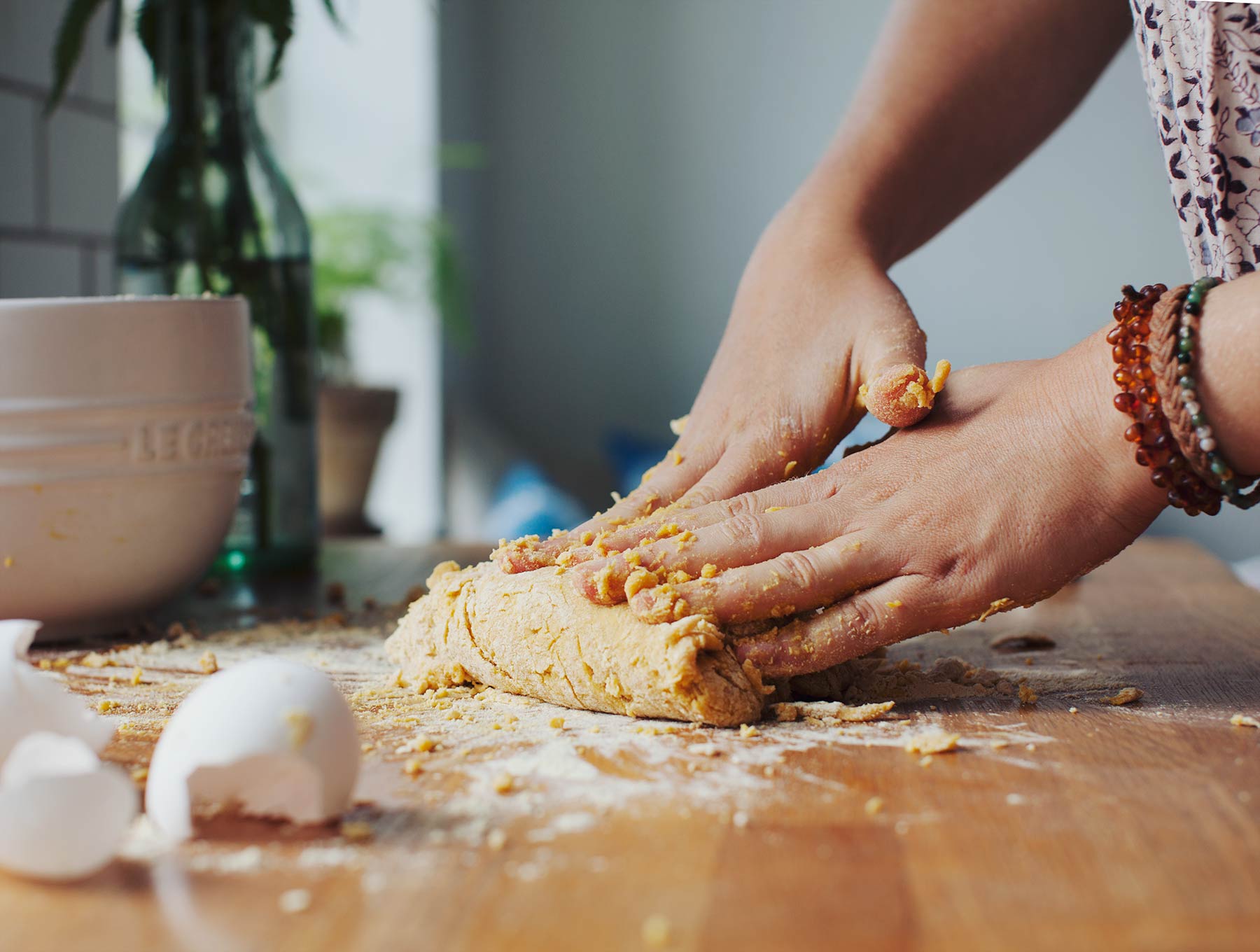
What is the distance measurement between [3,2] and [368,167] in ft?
6.34

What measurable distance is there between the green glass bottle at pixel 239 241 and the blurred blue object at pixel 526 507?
1.55 meters

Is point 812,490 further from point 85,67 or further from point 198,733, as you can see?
point 85,67

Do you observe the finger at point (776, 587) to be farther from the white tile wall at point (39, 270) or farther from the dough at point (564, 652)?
the white tile wall at point (39, 270)

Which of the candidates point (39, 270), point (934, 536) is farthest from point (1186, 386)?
point (39, 270)

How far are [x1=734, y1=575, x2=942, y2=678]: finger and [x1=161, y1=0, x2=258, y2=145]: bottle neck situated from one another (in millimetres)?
940

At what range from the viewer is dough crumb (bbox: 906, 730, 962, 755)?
2.20 ft

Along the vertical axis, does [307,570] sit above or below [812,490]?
below

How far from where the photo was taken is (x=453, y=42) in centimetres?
362

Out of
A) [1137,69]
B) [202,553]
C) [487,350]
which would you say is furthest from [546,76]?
[202,553]

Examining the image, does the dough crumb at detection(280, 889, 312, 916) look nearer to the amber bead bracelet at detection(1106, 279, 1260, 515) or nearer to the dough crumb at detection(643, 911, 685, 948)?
the dough crumb at detection(643, 911, 685, 948)

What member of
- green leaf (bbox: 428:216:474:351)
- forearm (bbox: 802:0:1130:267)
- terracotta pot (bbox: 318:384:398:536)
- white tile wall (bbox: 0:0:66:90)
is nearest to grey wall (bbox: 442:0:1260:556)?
green leaf (bbox: 428:216:474:351)

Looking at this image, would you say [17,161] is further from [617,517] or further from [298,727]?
[298,727]

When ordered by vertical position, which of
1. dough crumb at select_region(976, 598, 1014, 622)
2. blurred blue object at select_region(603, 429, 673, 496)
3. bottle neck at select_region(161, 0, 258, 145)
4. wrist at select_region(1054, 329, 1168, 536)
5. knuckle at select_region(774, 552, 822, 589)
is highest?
bottle neck at select_region(161, 0, 258, 145)

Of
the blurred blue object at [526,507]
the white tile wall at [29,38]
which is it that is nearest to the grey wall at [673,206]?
the blurred blue object at [526,507]
